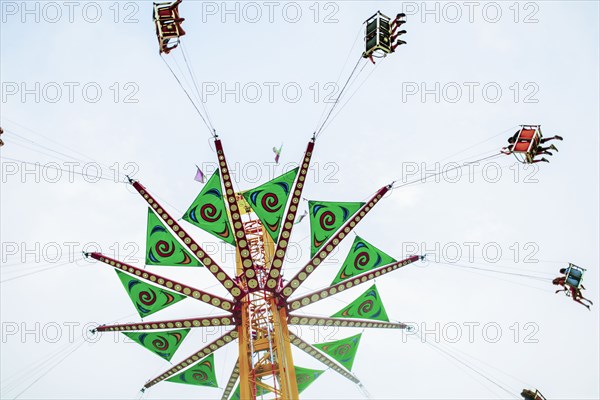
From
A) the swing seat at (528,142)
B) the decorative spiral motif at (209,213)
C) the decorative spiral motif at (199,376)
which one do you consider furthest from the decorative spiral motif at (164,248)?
the swing seat at (528,142)

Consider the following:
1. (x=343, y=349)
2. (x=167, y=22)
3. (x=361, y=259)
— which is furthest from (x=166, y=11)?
(x=343, y=349)

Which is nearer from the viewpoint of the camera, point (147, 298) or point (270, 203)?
point (270, 203)

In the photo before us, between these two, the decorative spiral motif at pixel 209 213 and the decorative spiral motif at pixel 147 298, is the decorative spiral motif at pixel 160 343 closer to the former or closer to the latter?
the decorative spiral motif at pixel 147 298

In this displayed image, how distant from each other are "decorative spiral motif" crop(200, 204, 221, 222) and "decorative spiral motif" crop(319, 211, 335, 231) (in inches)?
115

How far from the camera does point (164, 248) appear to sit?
1731 cm

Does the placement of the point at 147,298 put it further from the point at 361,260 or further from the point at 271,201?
the point at 361,260

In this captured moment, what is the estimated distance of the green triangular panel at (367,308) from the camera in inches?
734

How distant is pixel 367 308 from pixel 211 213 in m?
5.58

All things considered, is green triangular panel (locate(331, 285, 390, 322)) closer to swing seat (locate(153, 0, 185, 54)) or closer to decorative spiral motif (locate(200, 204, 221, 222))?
decorative spiral motif (locate(200, 204, 221, 222))

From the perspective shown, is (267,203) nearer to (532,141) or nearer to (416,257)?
(416,257)

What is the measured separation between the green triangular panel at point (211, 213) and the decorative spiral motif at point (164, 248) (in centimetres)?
85

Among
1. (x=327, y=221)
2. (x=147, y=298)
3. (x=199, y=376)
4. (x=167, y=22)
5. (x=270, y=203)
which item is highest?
(x=167, y=22)

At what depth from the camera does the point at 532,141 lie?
54.1ft

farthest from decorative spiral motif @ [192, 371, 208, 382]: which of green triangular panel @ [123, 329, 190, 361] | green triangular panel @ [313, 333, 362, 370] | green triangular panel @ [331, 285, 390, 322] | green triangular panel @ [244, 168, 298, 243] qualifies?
green triangular panel @ [244, 168, 298, 243]
